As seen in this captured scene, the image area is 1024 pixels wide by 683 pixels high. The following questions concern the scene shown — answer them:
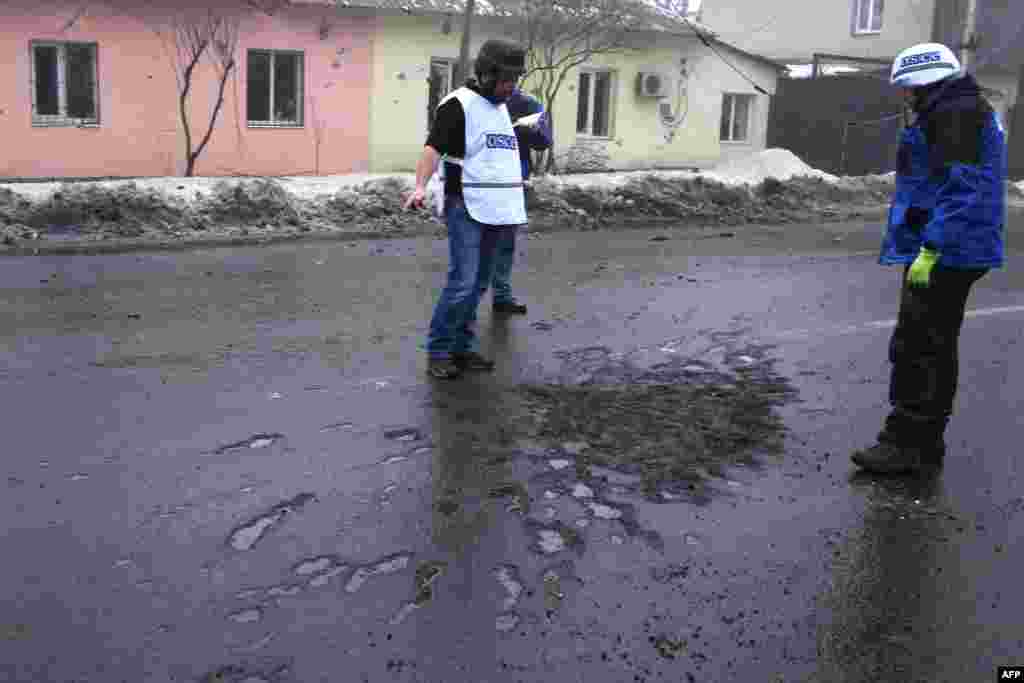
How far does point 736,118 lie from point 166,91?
13.5m

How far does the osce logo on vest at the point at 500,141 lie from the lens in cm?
631

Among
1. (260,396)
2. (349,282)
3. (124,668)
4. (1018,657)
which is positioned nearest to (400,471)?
(260,396)

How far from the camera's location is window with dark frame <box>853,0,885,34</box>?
99.7 ft

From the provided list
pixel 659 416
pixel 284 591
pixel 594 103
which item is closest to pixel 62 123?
pixel 594 103

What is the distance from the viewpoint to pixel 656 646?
3.39 metres

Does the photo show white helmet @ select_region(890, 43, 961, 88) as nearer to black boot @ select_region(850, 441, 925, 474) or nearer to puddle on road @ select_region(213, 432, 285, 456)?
black boot @ select_region(850, 441, 925, 474)

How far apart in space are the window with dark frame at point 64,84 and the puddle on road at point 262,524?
50.5 ft

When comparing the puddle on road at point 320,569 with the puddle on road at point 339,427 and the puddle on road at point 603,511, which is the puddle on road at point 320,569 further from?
the puddle on road at point 339,427

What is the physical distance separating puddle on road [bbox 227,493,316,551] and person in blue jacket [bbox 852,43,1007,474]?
231cm

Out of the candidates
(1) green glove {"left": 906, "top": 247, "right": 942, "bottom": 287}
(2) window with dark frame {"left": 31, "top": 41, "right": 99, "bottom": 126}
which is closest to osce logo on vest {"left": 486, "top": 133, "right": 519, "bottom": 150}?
(1) green glove {"left": 906, "top": 247, "right": 942, "bottom": 287}

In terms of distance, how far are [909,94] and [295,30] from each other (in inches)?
651

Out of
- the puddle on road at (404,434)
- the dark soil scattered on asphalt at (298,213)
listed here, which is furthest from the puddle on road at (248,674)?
the dark soil scattered on asphalt at (298,213)

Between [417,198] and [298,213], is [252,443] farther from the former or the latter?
[298,213]

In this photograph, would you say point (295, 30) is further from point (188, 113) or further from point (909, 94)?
point (909, 94)
